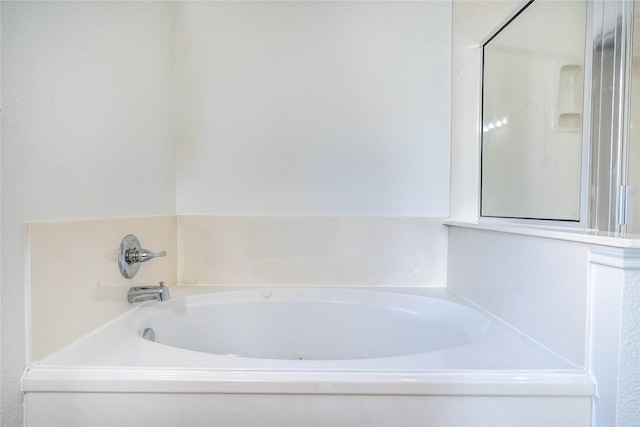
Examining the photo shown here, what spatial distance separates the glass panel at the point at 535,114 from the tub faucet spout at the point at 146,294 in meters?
1.44

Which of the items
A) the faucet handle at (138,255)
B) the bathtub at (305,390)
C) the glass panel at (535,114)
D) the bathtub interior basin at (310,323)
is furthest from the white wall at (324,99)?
the bathtub at (305,390)

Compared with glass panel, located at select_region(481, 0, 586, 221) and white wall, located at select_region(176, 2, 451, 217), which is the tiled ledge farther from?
white wall, located at select_region(176, 2, 451, 217)

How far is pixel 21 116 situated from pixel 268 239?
3.32 ft

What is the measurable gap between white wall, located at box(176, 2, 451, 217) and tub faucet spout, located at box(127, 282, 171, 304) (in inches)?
23.2

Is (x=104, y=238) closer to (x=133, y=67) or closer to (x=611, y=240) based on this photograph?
(x=133, y=67)

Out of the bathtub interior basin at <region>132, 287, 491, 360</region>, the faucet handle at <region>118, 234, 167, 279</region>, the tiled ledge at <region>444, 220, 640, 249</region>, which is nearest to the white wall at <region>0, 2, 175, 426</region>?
the faucet handle at <region>118, 234, 167, 279</region>

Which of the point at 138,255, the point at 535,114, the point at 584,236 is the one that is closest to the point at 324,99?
the point at 535,114

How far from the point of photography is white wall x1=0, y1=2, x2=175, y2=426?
686mm

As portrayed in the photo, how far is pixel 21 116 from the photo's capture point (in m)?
0.71

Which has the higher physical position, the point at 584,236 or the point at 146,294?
the point at 584,236

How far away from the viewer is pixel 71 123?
2.83 feet

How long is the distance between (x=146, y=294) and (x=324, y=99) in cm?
117

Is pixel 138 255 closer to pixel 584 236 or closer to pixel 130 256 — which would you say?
pixel 130 256

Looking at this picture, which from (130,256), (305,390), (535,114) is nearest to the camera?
(305,390)
